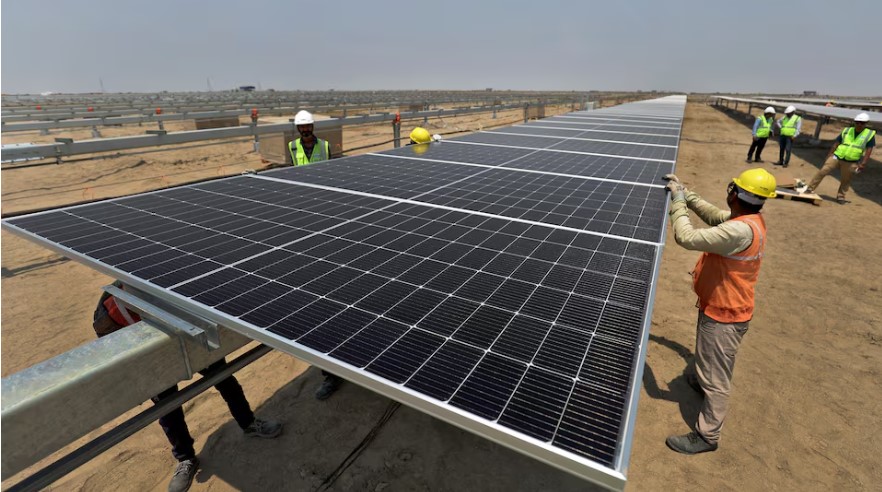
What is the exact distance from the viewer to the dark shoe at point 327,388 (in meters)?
5.77

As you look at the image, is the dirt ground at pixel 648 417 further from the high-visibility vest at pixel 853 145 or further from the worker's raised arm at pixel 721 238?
the high-visibility vest at pixel 853 145

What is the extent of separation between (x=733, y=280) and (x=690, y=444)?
210 cm

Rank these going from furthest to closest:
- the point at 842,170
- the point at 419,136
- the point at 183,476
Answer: the point at 842,170, the point at 419,136, the point at 183,476

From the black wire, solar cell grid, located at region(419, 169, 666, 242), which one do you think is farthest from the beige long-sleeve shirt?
the black wire

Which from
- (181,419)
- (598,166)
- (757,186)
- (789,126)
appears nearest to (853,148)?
(789,126)

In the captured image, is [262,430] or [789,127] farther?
[789,127]

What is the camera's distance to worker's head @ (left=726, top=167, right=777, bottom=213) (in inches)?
159

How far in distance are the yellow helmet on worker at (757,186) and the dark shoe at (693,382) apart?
2.97 metres

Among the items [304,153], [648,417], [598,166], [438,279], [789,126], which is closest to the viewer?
[438,279]

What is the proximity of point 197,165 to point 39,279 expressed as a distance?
40.7 feet

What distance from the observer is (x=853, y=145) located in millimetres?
13375

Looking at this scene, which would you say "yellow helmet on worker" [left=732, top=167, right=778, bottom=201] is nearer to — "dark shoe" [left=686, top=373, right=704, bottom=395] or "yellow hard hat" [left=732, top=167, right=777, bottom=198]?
"yellow hard hat" [left=732, top=167, right=777, bottom=198]

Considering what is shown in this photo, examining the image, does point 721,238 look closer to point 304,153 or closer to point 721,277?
point 721,277

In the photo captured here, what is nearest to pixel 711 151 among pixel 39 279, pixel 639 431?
pixel 639 431
